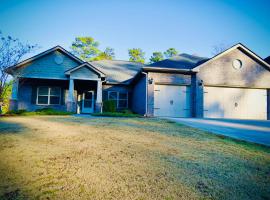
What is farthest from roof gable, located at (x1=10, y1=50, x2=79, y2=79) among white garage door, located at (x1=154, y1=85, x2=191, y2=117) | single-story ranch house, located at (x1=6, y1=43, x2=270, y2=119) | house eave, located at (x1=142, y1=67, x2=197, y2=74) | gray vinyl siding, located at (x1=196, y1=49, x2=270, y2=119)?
gray vinyl siding, located at (x1=196, y1=49, x2=270, y2=119)

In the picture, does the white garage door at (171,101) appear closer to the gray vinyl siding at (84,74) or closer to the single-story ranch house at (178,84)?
the single-story ranch house at (178,84)

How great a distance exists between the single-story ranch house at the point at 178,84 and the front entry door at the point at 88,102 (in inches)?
69.8

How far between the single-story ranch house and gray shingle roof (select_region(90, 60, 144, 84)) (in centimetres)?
191

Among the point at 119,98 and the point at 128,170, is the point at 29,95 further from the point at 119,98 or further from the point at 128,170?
the point at 128,170

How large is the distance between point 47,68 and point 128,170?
1278cm

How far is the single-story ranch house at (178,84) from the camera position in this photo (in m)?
10.9

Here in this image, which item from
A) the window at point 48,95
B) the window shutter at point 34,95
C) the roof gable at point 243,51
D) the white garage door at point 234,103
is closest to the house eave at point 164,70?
the roof gable at point 243,51

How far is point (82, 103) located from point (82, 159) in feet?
40.7

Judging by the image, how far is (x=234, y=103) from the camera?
11.3 meters

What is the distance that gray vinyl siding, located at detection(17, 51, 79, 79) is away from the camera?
1212cm

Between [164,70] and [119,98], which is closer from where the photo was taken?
[164,70]

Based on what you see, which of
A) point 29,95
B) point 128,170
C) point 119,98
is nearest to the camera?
point 128,170

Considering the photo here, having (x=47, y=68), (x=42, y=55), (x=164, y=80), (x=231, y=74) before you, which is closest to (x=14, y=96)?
(x=47, y=68)

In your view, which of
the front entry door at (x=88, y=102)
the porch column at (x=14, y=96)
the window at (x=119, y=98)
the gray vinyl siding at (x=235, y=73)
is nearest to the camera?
the gray vinyl siding at (x=235, y=73)
